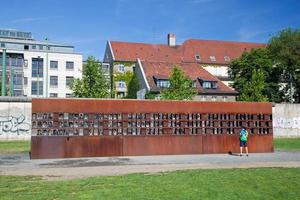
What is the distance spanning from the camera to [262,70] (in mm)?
59812

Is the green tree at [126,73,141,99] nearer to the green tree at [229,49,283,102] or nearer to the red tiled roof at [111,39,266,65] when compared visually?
the red tiled roof at [111,39,266,65]

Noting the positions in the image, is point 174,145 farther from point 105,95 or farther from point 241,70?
point 241,70

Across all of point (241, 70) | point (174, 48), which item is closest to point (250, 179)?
point (241, 70)

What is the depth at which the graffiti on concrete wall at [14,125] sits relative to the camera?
28.2 m

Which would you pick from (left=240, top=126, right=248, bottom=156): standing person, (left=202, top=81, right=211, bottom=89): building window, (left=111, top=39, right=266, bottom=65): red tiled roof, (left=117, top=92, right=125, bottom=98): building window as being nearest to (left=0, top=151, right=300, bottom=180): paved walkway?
(left=240, top=126, right=248, bottom=156): standing person

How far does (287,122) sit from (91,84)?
2113 centimetres

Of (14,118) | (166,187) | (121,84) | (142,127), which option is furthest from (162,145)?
(121,84)

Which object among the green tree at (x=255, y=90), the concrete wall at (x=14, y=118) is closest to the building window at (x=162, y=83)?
the green tree at (x=255, y=90)

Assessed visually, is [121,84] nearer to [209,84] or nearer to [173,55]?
[173,55]

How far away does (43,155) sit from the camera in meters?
19.4

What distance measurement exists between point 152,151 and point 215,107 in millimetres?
4690

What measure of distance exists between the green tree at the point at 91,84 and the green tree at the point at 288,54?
28928mm

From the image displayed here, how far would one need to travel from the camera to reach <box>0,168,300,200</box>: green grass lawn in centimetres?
936

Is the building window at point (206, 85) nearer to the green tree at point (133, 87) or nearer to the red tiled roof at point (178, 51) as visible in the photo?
the green tree at point (133, 87)
